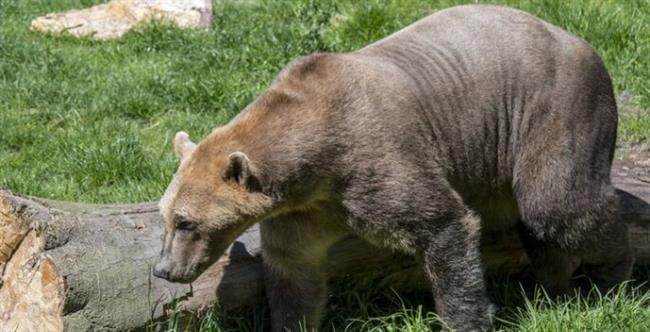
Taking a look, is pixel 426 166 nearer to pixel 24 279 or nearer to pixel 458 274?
pixel 458 274

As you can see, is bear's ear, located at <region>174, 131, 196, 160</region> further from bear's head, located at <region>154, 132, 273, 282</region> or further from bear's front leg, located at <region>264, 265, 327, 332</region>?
bear's front leg, located at <region>264, 265, 327, 332</region>

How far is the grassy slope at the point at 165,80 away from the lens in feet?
24.6

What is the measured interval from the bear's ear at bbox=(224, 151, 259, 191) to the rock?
5479 millimetres

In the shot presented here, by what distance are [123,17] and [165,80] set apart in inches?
74.8

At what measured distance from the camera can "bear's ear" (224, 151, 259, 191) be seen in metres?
5.04

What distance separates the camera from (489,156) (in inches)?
233

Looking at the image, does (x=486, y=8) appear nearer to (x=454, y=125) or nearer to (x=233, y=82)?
(x=454, y=125)

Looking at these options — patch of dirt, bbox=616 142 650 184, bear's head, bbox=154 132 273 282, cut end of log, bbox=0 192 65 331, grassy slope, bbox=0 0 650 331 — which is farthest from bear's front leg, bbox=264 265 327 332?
patch of dirt, bbox=616 142 650 184

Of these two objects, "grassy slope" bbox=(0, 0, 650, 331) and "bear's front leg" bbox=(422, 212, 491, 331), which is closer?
"bear's front leg" bbox=(422, 212, 491, 331)

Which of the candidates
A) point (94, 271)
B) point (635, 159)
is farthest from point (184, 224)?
point (635, 159)

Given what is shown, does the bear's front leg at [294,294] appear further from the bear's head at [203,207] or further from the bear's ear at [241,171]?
the bear's ear at [241,171]

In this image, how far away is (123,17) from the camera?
35.4 ft

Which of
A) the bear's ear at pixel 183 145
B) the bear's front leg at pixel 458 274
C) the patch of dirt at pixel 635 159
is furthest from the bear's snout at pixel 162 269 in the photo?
the patch of dirt at pixel 635 159

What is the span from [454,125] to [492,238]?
3.14 feet
